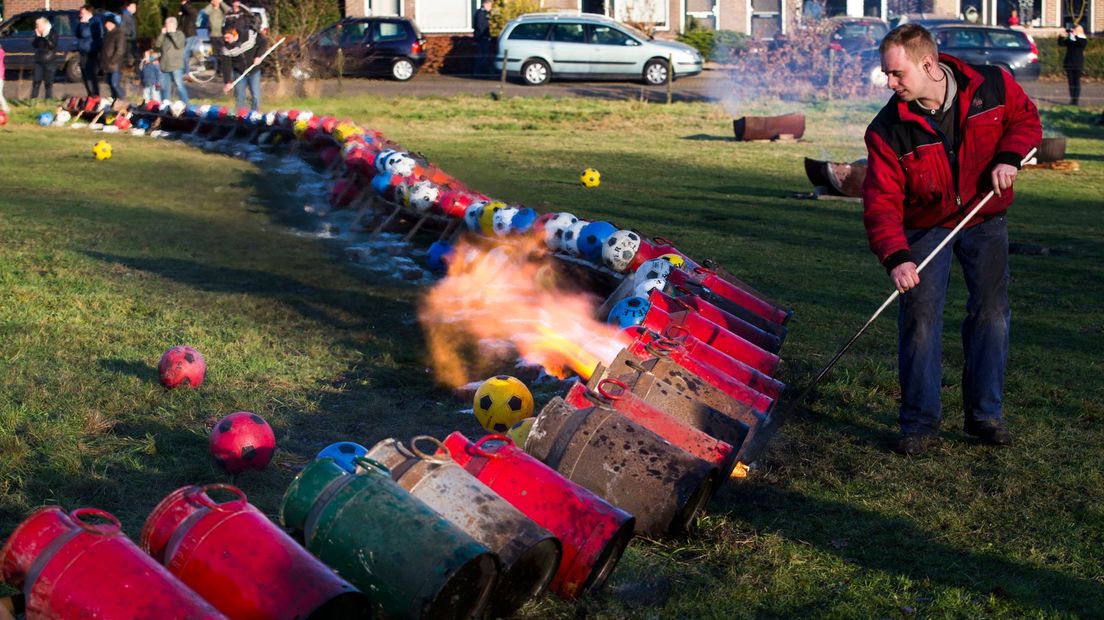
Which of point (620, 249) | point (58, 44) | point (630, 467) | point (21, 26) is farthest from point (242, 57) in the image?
point (630, 467)

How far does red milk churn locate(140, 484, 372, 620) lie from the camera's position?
142 inches

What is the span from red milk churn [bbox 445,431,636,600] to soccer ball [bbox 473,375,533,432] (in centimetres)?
155

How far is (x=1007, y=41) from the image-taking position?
31156 millimetres

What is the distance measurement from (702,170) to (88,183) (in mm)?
8082

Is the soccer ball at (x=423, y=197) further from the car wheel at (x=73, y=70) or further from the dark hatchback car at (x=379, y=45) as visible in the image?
the car wheel at (x=73, y=70)

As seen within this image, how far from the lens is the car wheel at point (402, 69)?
108 feet

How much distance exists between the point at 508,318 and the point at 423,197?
11.2 ft

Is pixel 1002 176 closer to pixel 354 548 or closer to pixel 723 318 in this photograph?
pixel 723 318

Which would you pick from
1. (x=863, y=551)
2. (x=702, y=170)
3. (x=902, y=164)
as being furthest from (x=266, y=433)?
(x=702, y=170)

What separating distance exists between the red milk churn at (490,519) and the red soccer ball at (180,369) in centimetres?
280

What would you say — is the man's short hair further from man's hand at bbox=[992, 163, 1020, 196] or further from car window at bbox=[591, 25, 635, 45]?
car window at bbox=[591, 25, 635, 45]

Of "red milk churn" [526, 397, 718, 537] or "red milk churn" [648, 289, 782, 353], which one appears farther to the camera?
"red milk churn" [648, 289, 782, 353]

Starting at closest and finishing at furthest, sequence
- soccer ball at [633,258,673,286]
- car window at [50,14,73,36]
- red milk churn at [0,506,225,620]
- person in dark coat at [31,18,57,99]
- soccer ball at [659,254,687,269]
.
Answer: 1. red milk churn at [0,506,225,620]
2. soccer ball at [633,258,673,286]
3. soccer ball at [659,254,687,269]
4. person in dark coat at [31,18,57,99]
5. car window at [50,14,73,36]

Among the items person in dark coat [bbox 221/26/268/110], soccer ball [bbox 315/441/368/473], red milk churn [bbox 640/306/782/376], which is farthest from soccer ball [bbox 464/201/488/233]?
person in dark coat [bbox 221/26/268/110]
